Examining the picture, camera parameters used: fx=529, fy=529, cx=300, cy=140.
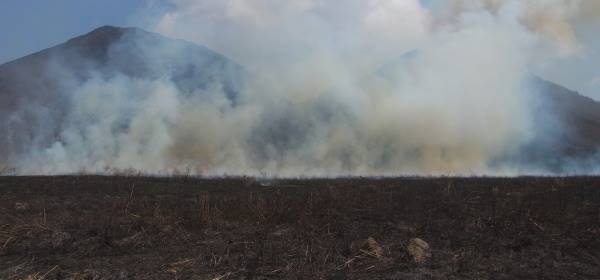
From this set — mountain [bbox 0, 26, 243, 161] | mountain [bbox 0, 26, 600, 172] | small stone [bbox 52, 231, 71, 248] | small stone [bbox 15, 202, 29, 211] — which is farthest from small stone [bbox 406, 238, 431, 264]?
mountain [bbox 0, 26, 243, 161]

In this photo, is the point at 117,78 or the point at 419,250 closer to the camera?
the point at 419,250

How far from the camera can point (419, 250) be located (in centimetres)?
838

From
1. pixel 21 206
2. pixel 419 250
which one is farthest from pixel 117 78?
pixel 419 250

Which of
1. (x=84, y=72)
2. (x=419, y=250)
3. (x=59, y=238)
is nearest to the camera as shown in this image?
(x=419, y=250)

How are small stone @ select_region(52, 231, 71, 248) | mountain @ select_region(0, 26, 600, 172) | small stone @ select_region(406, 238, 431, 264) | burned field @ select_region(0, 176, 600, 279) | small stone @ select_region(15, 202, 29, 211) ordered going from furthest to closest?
mountain @ select_region(0, 26, 600, 172) < small stone @ select_region(15, 202, 29, 211) < small stone @ select_region(52, 231, 71, 248) < small stone @ select_region(406, 238, 431, 264) < burned field @ select_region(0, 176, 600, 279)

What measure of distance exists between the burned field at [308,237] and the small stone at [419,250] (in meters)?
0.02

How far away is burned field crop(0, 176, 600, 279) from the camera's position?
7.90 meters

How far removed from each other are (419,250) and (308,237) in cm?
220

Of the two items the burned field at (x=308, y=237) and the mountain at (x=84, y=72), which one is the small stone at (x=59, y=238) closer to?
the burned field at (x=308, y=237)

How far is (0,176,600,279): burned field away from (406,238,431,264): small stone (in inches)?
0.9

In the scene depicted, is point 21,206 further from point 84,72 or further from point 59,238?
point 84,72

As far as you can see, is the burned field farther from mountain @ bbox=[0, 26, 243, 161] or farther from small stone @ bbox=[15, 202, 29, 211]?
mountain @ bbox=[0, 26, 243, 161]

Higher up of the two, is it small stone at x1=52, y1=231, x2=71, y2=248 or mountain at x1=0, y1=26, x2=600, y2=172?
mountain at x1=0, y1=26, x2=600, y2=172

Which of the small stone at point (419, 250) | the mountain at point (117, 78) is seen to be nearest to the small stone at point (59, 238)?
the small stone at point (419, 250)
